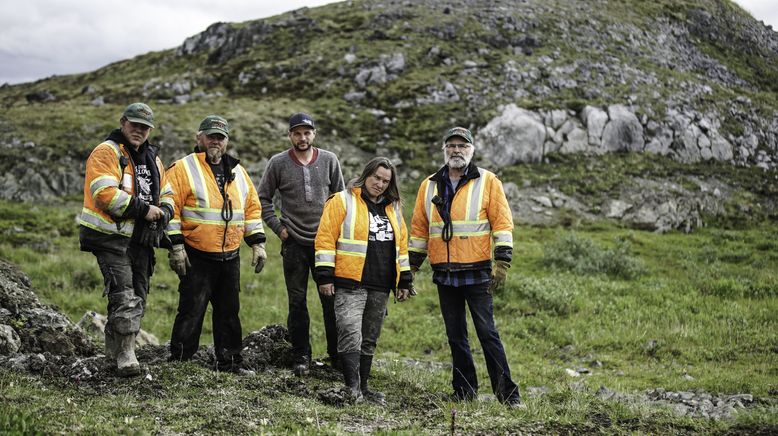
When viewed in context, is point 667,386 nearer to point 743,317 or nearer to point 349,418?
point 743,317

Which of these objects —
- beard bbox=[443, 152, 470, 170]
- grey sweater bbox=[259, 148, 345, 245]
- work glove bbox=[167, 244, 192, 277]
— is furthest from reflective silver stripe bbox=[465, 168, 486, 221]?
work glove bbox=[167, 244, 192, 277]

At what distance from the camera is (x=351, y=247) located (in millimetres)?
6559

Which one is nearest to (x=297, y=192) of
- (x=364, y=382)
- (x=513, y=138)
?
(x=364, y=382)

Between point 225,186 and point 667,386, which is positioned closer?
point 225,186

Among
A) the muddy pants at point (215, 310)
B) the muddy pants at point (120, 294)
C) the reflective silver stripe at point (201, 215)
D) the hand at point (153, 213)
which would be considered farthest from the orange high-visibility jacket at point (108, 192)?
the muddy pants at point (215, 310)

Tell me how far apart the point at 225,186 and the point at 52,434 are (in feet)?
11.4

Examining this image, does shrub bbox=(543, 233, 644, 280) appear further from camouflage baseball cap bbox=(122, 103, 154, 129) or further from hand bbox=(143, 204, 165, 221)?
camouflage baseball cap bbox=(122, 103, 154, 129)

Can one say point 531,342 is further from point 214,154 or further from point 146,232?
point 146,232

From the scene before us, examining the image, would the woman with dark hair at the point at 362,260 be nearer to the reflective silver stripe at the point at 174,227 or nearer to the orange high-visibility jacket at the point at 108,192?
the reflective silver stripe at the point at 174,227

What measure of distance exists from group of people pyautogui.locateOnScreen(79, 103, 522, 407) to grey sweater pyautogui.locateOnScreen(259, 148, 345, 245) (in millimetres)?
82

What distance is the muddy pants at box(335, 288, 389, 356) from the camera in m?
6.54

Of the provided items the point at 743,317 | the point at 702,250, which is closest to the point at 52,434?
the point at 743,317

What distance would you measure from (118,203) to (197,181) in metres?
1.00

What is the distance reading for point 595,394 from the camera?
320 inches
